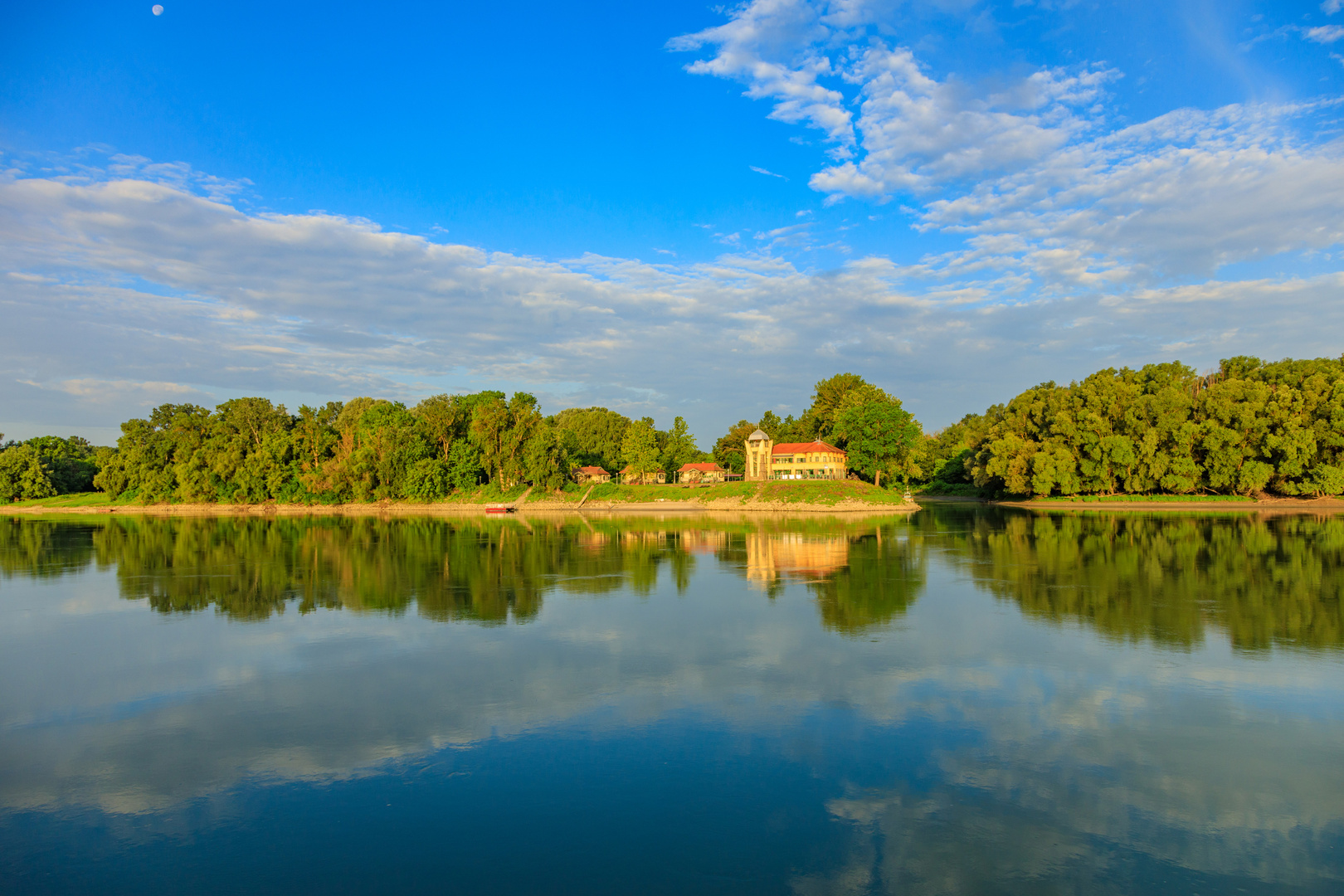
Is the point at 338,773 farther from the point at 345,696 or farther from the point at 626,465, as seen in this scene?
the point at 626,465

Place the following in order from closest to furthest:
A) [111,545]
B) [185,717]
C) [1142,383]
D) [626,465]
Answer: [185,717] < [111,545] < [1142,383] < [626,465]

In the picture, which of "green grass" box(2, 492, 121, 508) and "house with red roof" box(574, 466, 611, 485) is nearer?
"green grass" box(2, 492, 121, 508)

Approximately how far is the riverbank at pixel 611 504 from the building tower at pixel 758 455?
8281mm

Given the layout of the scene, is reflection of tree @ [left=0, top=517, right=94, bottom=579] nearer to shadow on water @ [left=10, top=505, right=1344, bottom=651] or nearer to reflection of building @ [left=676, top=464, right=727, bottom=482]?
shadow on water @ [left=10, top=505, right=1344, bottom=651]

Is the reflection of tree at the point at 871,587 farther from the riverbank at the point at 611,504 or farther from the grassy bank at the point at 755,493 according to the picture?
the grassy bank at the point at 755,493

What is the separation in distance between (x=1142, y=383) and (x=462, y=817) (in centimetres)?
8128

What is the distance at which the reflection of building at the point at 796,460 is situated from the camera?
7844cm

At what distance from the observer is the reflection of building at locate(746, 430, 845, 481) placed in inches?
3088

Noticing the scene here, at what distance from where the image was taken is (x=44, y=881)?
7.01m

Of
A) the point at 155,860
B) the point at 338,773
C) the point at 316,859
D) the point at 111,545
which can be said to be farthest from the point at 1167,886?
the point at 111,545

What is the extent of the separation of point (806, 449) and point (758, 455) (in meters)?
6.69

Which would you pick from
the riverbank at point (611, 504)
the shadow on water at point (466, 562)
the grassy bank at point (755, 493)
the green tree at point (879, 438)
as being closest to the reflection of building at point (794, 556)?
the shadow on water at point (466, 562)

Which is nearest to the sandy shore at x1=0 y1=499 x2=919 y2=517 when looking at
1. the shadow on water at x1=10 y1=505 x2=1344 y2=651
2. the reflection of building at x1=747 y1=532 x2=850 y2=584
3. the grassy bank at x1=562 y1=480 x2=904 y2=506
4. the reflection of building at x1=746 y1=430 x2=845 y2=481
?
the grassy bank at x1=562 y1=480 x2=904 y2=506

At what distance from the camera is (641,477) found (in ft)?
288
